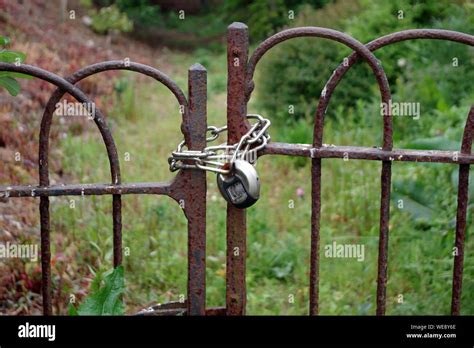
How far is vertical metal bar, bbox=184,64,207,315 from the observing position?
1.91 meters

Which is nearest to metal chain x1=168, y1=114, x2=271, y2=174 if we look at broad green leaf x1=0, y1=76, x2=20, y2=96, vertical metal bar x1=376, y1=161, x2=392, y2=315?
vertical metal bar x1=376, y1=161, x2=392, y2=315

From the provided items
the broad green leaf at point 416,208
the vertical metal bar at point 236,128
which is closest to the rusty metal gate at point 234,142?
the vertical metal bar at point 236,128

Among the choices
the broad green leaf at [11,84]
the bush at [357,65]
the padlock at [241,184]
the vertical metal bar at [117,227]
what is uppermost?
the bush at [357,65]

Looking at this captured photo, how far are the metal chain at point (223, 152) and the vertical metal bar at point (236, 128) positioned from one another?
0.11 ft

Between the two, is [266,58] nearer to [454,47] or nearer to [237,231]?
[454,47]

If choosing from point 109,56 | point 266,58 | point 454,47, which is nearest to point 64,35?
point 109,56

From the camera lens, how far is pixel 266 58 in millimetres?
7625

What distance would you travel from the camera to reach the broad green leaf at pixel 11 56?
194 centimetres

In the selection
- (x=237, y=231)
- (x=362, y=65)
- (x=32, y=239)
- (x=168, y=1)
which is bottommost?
(x=32, y=239)

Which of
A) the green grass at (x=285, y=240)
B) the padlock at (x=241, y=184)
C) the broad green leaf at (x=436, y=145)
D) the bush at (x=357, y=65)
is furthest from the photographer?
the bush at (x=357, y=65)

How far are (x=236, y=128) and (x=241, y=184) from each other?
0.61 ft

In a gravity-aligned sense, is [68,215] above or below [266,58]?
below

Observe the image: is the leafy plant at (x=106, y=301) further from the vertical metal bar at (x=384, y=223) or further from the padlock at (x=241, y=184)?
the vertical metal bar at (x=384, y=223)

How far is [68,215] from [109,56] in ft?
23.5
